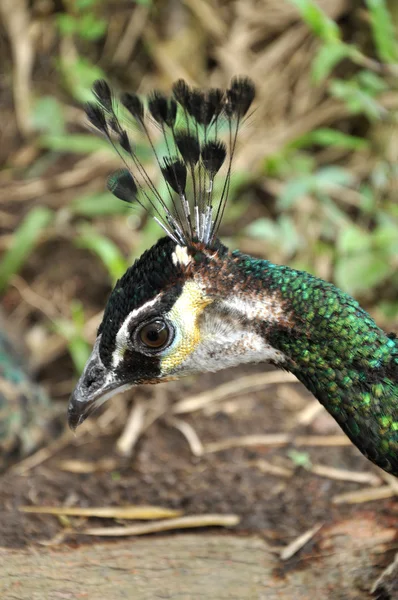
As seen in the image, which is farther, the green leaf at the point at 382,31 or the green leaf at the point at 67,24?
the green leaf at the point at 67,24

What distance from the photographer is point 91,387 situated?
76.0 inches

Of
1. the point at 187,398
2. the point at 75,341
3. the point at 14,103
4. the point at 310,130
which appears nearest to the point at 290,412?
the point at 187,398

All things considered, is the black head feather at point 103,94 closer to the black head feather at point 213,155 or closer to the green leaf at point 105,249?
the black head feather at point 213,155

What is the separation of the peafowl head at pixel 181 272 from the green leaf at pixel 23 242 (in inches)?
63.3

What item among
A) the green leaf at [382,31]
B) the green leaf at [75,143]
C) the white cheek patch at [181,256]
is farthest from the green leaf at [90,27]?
the white cheek patch at [181,256]

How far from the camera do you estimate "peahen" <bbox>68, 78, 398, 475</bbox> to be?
178 centimetres

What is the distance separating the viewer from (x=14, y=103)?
421cm

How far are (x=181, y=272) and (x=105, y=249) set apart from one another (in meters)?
1.50

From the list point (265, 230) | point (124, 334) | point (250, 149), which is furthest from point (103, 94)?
point (250, 149)

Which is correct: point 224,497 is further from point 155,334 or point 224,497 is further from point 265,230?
point 265,230

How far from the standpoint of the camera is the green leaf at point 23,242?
11.1ft

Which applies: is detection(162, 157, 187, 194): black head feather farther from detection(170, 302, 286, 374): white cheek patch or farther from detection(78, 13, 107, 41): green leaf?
detection(78, 13, 107, 41): green leaf

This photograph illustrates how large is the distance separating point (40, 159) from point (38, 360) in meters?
1.30

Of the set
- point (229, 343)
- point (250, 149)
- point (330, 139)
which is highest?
point (250, 149)
